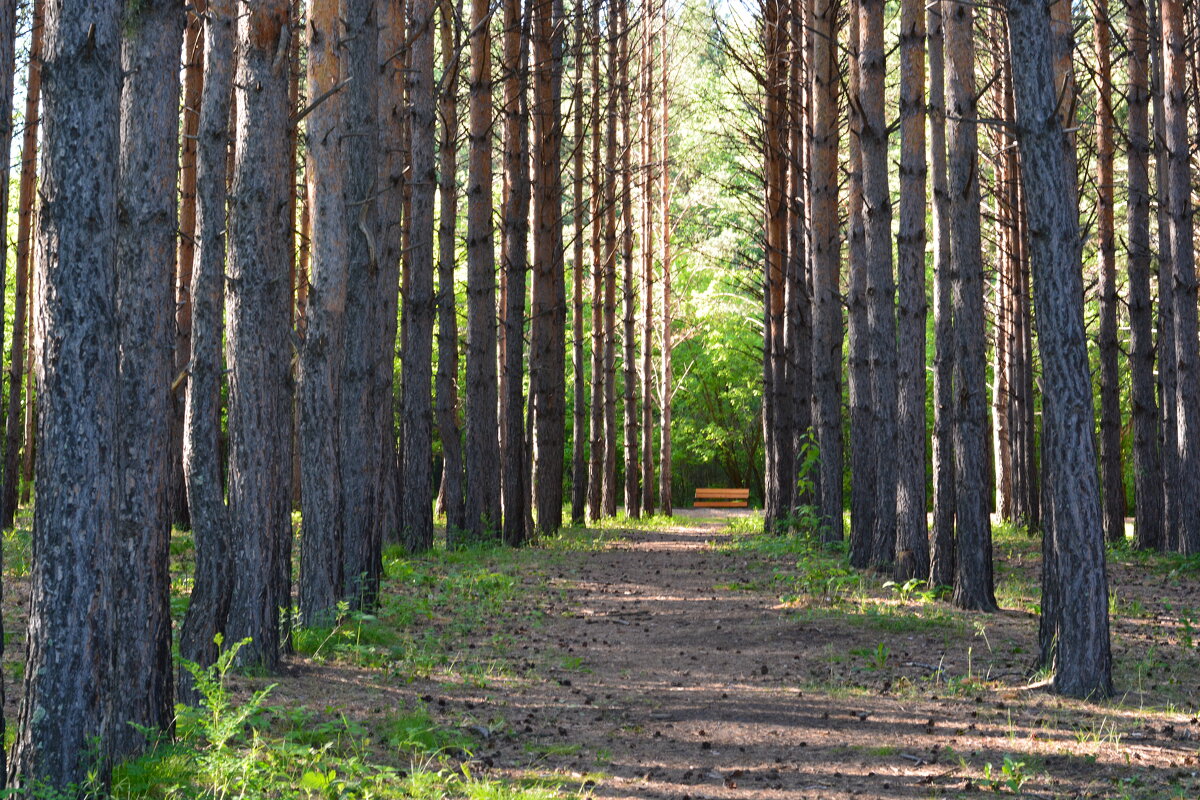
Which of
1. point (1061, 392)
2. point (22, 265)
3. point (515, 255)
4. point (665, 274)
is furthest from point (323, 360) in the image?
point (665, 274)

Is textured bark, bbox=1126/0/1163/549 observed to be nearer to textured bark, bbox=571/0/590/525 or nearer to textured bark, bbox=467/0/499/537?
textured bark, bbox=571/0/590/525

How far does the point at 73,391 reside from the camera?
414 cm

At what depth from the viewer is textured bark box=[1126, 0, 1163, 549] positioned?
15.6 metres

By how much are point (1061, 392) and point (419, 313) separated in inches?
364

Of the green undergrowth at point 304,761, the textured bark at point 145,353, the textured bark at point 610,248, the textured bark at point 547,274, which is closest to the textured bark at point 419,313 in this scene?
the textured bark at point 547,274

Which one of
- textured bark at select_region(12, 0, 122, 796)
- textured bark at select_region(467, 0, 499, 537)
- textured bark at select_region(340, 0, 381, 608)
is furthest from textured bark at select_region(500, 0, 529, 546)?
textured bark at select_region(12, 0, 122, 796)

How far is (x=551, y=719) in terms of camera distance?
21.5 feet

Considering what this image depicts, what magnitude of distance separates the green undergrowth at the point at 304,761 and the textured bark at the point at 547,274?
11.7 meters

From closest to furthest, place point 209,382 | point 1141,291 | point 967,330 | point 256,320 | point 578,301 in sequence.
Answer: point 209,382, point 256,320, point 967,330, point 1141,291, point 578,301

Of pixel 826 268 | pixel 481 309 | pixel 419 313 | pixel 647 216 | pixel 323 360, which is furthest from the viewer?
pixel 647 216

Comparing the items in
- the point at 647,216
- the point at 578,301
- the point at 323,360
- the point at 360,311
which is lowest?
the point at 323,360

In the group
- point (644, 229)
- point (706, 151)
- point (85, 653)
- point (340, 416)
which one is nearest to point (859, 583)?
point (340, 416)

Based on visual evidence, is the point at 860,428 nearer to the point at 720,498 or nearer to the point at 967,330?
the point at 967,330

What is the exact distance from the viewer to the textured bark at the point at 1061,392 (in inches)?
267
